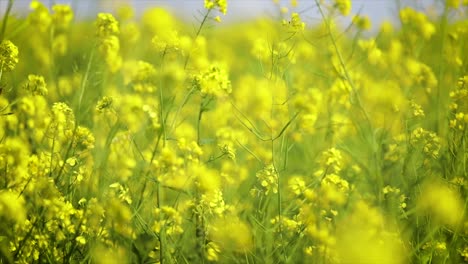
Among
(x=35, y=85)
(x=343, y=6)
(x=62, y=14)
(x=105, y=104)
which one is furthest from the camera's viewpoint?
(x=62, y=14)

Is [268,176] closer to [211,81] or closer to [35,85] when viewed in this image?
[211,81]

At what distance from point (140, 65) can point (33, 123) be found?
572 millimetres

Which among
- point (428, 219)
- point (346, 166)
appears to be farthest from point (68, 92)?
point (428, 219)

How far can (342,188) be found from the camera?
2.18 m

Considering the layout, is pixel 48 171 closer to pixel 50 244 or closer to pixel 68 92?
pixel 50 244

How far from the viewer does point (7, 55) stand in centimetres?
212

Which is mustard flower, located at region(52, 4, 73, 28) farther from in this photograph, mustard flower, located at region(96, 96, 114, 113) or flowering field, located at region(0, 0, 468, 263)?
mustard flower, located at region(96, 96, 114, 113)

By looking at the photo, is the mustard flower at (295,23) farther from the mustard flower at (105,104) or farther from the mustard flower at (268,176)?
the mustard flower at (105,104)

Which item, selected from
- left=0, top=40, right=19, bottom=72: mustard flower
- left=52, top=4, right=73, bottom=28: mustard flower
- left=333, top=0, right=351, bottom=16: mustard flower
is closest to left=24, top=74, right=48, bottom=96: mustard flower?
left=0, top=40, right=19, bottom=72: mustard flower

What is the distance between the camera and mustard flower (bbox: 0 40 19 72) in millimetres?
2100

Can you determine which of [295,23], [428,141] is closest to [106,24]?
[295,23]

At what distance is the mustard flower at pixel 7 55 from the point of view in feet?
6.89

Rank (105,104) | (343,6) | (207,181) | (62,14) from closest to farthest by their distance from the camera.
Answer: (207,181) < (105,104) < (343,6) < (62,14)

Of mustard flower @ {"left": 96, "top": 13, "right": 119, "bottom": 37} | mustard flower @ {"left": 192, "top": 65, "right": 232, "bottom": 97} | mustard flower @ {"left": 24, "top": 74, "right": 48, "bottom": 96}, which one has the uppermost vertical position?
mustard flower @ {"left": 96, "top": 13, "right": 119, "bottom": 37}
